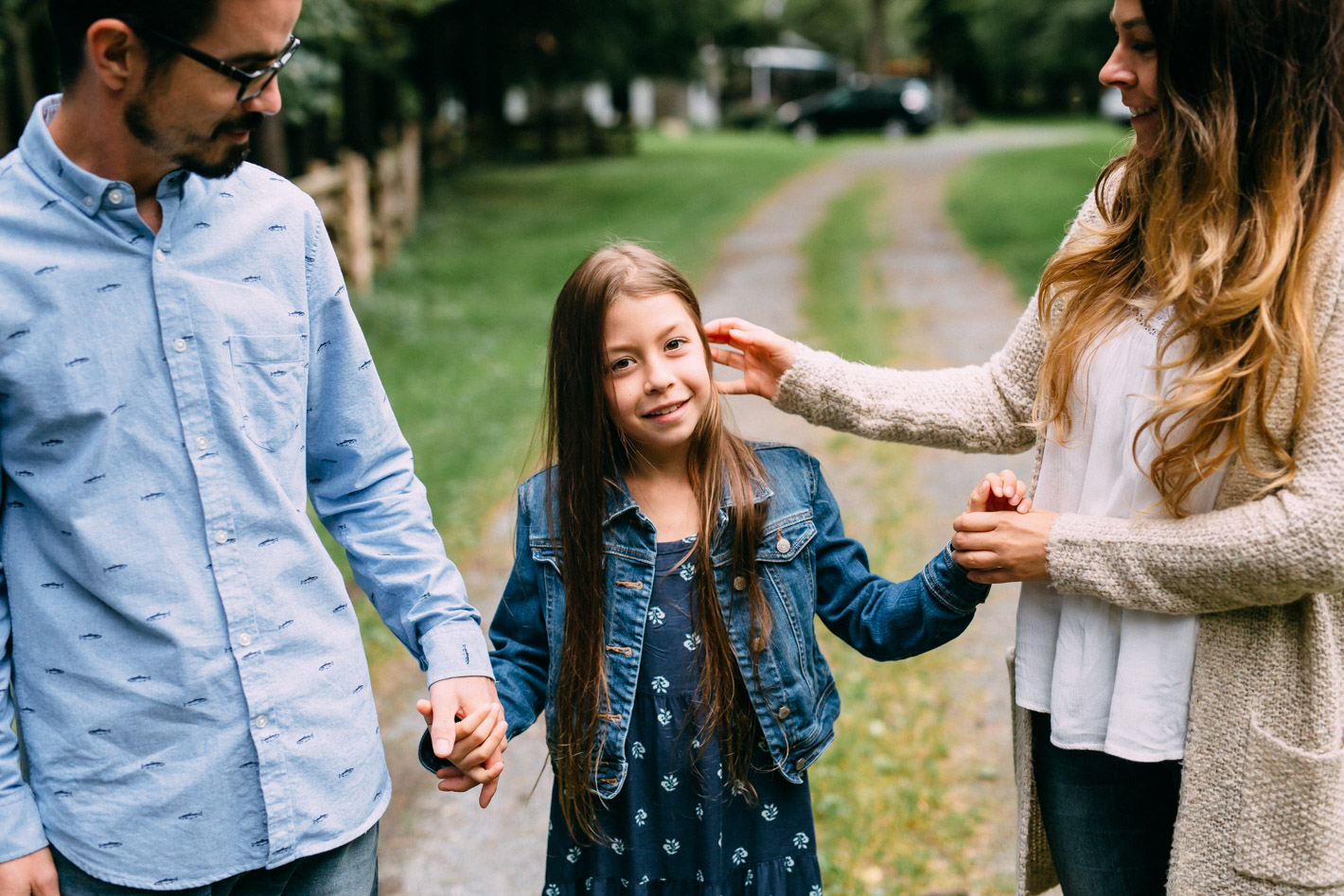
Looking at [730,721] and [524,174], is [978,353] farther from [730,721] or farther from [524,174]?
[524,174]

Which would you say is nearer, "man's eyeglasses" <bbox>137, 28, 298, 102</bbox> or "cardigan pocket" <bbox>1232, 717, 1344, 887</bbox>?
"man's eyeglasses" <bbox>137, 28, 298, 102</bbox>

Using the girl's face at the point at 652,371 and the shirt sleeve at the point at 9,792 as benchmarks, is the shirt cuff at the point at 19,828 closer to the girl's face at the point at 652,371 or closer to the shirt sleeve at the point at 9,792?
the shirt sleeve at the point at 9,792

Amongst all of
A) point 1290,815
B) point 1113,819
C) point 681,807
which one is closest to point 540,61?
point 681,807

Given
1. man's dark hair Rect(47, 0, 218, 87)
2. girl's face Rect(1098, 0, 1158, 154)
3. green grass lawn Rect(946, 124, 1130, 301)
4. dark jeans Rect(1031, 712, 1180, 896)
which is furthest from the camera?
green grass lawn Rect(946, 124, 1130, 301)

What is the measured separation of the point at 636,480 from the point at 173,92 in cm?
111

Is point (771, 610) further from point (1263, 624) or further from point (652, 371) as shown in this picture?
point (1263, 624)

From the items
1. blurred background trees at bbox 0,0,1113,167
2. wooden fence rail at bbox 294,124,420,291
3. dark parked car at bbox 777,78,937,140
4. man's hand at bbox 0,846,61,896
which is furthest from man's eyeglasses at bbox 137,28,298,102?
dark parked car at bbox 777,78,937,140

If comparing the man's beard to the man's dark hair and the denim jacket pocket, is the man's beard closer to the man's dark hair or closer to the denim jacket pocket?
the man's dark hair

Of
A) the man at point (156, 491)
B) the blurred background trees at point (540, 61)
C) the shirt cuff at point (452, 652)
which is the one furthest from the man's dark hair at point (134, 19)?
the blurred background trees at point (540, 61)

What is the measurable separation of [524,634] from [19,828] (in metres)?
0.94

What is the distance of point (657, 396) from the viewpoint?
2.24 m

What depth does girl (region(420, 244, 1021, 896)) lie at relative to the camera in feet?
7.38

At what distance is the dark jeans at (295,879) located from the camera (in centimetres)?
176

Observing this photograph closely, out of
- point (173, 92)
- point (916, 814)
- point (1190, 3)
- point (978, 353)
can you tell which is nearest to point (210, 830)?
point (173, 92)
